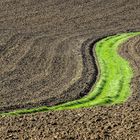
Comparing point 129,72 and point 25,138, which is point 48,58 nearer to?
point 129,72

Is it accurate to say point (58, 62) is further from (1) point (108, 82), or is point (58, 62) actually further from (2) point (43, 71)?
(1) point (108, 82)

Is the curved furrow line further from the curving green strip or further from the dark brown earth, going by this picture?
the curving green strip

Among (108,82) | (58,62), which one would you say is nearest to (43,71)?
(58,62)

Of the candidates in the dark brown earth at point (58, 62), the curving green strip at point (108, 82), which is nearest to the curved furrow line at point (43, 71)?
the dark brown earth at point (58, 62)

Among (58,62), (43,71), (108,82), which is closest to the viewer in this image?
(108,82)

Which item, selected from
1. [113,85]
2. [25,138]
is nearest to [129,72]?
[113,85]

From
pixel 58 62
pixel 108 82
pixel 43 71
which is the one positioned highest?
pixel 58 62

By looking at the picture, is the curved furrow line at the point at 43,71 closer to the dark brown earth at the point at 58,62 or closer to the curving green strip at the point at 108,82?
the dark brown earth at the point at 58,62
